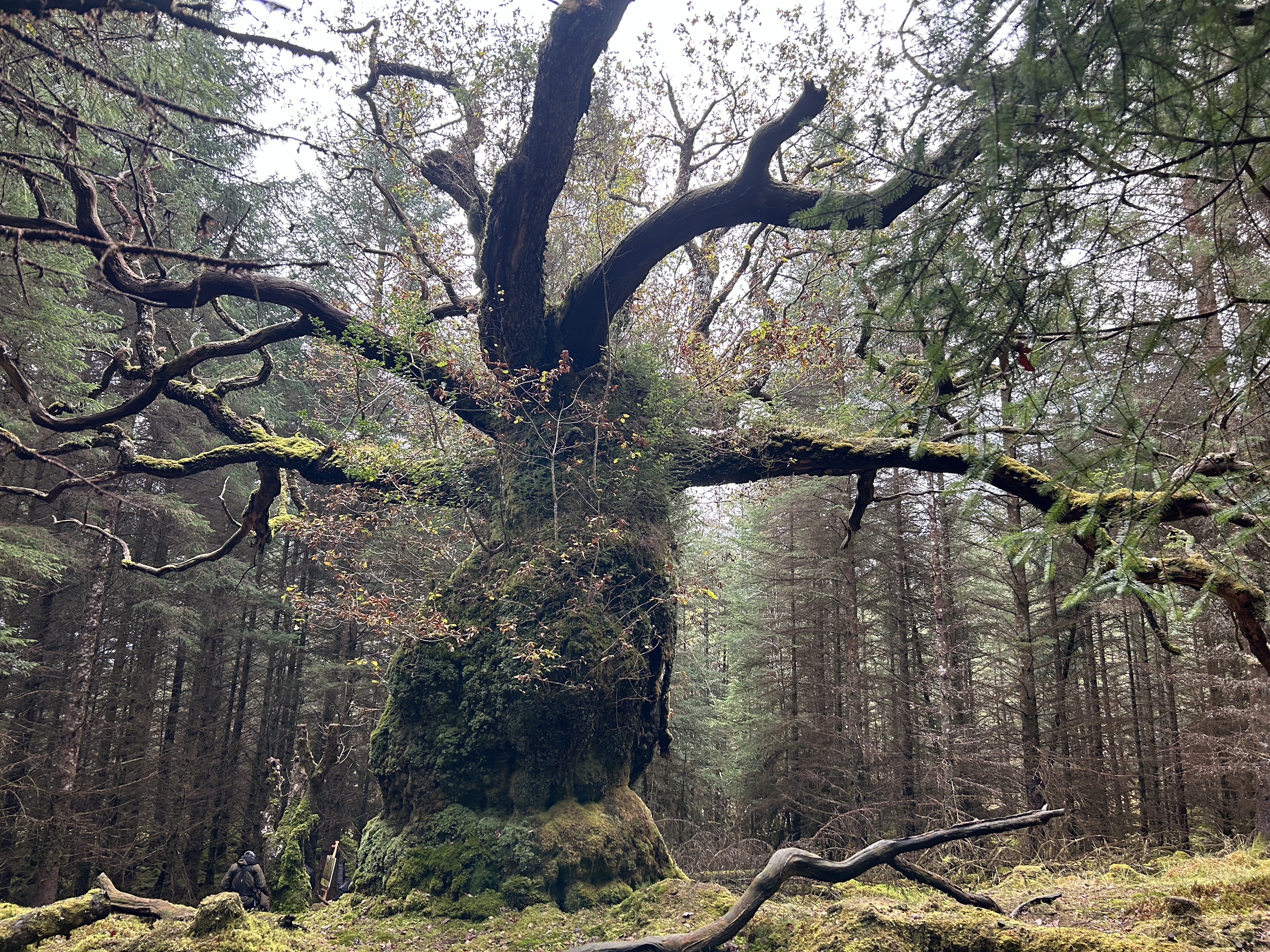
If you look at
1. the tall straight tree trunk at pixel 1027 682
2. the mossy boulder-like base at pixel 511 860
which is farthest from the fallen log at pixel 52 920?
the tall straight tree trunk at pixel 1027 682

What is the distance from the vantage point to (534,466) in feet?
24.5

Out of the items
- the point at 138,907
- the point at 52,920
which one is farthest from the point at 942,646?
the point at 52,920

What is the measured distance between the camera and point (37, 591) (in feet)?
39.4

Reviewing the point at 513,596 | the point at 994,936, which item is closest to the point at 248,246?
the point at 513,596

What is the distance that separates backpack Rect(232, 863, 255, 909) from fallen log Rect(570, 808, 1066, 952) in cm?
419

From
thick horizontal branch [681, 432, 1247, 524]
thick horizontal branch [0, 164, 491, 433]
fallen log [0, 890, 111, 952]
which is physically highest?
thick horizontal branch [0, 164, 491, 433]

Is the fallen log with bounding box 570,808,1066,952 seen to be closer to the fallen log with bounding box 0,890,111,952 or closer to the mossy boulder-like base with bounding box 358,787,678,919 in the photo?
the mossy boulder-like base with bounding box 358,787,678,919

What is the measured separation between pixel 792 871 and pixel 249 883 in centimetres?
532

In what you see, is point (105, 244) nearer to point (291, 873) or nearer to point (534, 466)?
point (534, 466)

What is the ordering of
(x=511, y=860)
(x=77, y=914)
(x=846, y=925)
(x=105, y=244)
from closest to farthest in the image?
(x=846, y=925) → (x=77, y=914) → (x=105, y=244) → (x=511, y=860)

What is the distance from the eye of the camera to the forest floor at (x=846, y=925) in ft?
11.7

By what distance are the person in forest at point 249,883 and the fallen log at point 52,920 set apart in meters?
2.29

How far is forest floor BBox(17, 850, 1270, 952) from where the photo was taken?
3.58 meters

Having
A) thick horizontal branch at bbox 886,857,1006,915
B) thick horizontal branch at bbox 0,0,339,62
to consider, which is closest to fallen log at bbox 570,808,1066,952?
thick horizontal branch at bbox 886,857,1006,915
